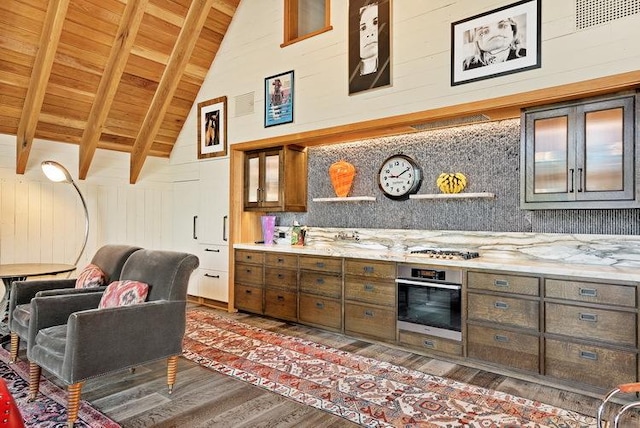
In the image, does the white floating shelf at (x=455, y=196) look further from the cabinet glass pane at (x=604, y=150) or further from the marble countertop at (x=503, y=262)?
the cabinet glass pane at (x=604, y=150)

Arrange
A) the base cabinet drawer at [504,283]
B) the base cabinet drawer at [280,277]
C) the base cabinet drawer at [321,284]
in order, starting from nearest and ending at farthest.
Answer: the base cabinet drawer at [504,283] → the base cabinet drawer at [321,284] → the base cabinet drawer at [280,277]

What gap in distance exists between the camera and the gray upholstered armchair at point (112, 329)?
95.3 inches

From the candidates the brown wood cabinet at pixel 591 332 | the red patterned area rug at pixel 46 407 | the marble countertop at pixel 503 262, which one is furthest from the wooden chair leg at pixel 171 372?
the brown wood cabinet at pixel 591 332

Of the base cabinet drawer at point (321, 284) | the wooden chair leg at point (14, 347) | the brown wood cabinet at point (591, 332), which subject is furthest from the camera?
the base cabinet drawer at point (321, 284)

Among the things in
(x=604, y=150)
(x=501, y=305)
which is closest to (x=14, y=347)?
(x=501, y=305)

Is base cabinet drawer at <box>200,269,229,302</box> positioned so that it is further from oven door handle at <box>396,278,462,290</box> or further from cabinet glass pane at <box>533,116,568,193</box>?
cabinet glass pane at <box>533,116,568,193</box>

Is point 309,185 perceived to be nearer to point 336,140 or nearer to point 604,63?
point 336,140

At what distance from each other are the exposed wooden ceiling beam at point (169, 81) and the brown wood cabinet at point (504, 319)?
4351 mm

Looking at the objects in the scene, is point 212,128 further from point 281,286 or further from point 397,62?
point 397,62

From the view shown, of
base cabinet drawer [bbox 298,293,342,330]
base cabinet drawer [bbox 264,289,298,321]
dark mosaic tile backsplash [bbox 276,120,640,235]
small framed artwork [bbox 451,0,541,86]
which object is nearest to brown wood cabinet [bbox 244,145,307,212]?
dark mosaic tile backsplash [bbox 276,120,640,235]

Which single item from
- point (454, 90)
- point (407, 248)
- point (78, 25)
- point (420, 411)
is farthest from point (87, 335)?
point (78, 25)

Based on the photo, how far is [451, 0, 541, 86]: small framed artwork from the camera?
10.6ft

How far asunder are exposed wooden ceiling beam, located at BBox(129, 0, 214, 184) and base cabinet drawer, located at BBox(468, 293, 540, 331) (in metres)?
4.46

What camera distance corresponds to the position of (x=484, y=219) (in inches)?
153
